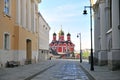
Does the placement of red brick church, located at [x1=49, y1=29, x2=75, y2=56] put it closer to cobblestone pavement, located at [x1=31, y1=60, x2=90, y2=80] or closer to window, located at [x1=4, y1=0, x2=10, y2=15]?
window, located at [x1=4, y1=0, x2=10, y2=15]

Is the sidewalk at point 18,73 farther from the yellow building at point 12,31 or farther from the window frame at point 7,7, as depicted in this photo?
the window frame at point 7,7

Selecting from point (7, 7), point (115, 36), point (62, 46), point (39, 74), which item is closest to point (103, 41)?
point (115, 36)

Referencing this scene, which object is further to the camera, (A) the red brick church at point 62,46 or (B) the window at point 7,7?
(A) the red brick church at point 62,46

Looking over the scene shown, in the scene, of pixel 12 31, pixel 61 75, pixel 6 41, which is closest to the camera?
pixel 61 75

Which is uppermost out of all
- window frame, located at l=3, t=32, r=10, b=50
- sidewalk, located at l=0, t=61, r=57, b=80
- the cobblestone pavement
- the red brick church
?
the red brick church

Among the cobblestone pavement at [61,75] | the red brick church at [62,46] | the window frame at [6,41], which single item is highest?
the red brick church at [62,46]

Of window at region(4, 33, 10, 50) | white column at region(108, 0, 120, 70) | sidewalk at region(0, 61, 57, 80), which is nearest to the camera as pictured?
sidewalk at region(0, 61, 57, 80)

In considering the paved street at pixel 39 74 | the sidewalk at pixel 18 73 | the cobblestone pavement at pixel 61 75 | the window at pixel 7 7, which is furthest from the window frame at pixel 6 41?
the cobblestone pavement at pixel 61 75

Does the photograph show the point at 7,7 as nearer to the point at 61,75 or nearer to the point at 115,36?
the point at 115,36

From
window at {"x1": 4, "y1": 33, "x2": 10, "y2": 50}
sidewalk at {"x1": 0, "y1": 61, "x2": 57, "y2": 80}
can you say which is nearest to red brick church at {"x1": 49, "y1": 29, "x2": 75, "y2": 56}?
window at {"x1": 4, "y1": 33, "x2": 10, "y2": 50}

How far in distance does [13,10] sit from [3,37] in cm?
674

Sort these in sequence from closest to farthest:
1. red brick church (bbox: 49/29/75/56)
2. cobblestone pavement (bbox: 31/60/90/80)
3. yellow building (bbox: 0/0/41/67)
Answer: cobblestone pavement (bbox: 31/60/90/80) < yellow building (bbox: 0/0/41/67) < red brick church (bbox: 49/29/75/56)

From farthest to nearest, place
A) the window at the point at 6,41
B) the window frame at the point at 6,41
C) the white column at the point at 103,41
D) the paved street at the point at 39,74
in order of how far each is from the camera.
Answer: the white column at the point at 103,41, the window at the point at 6,41, the window frame at the point at 6,41, the paved street at the point at 39,74

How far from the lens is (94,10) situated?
62656mm
